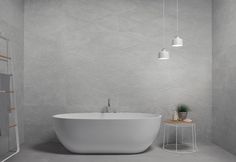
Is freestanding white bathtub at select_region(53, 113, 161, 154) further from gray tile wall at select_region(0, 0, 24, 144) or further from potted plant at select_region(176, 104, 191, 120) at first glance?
gray tile wall at select_region(0, 0, 24, 144)

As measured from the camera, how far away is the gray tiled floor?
4008 millimetres

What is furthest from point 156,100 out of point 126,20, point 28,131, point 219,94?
point 28,131

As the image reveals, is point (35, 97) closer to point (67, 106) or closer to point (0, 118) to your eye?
point (67, 106)

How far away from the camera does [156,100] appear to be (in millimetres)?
5293

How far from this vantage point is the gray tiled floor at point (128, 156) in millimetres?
4008

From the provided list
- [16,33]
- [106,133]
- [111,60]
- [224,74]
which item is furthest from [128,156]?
[16,33]

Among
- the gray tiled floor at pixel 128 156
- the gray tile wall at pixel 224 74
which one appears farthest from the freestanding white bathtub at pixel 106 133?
the gray tile wall at pixel 224 74

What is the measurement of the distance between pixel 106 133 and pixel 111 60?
1682 mm

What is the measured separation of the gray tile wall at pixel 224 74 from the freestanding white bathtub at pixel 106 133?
1.27 metres

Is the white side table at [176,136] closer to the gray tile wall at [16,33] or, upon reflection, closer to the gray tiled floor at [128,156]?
the gray tiled floor at [128,156]

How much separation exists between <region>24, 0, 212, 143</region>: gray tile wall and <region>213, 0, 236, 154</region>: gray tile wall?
219mm

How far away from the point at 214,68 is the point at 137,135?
2147 mm

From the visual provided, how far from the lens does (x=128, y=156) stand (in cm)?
423

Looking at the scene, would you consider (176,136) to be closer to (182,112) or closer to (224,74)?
(182,112)
